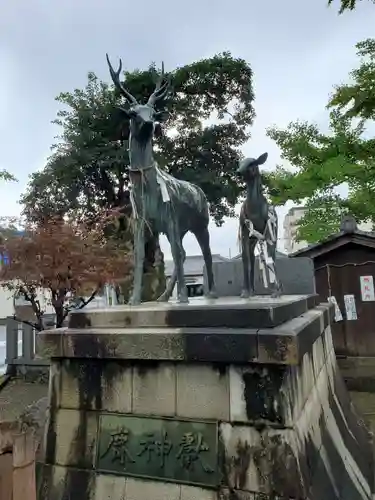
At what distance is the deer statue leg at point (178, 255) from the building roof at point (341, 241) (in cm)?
557

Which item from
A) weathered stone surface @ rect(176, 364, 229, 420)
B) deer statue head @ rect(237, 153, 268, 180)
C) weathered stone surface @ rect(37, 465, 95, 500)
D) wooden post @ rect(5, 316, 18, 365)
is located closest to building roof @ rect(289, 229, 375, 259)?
deer statue head @ rect(237, 153, 268, 180)

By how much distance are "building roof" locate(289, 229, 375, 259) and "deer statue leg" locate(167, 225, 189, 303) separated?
557 cm

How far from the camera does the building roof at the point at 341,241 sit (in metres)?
8.39

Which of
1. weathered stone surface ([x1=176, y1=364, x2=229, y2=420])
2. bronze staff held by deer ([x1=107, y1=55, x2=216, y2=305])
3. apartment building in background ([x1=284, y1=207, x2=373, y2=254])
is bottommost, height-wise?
weathered stone surface ([x1=176, y1=364, x2=229, y2=420])

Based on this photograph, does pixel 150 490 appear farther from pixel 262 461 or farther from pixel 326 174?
pixel 326 174

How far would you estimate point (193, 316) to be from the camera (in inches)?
111

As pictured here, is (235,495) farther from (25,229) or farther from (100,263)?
(25,229)

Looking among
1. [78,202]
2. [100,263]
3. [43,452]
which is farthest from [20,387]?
[43,452]

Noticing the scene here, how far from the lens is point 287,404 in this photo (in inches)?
95.3

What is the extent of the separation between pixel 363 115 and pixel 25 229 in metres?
8.76

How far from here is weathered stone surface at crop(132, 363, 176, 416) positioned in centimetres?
272

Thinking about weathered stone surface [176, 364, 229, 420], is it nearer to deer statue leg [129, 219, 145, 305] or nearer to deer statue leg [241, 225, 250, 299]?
deer statue leg [129, 219, 145, 305]

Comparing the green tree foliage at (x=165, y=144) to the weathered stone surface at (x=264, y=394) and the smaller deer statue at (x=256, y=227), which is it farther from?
the weathered stone surface at (x=264, y=394)

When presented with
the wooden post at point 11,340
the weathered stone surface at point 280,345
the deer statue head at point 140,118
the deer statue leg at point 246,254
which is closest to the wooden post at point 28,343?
the wooden post at point 11,340
